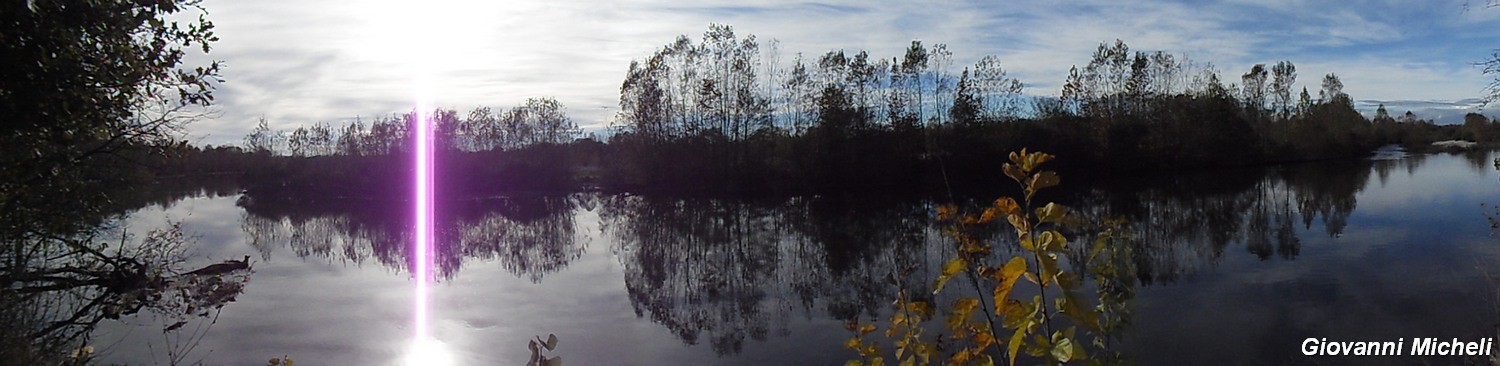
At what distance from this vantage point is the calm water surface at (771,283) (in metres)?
8.24

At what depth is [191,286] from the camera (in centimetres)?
1242

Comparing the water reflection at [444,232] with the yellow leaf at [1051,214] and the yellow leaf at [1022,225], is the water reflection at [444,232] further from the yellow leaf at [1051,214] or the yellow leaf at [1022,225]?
the yellow leaf at [1051,214]

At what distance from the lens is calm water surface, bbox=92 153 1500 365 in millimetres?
8242

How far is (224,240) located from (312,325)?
13.2 meters

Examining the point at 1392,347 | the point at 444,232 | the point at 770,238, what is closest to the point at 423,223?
the point at 444,232

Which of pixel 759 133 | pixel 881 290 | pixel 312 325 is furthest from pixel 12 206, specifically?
pixel 759 133

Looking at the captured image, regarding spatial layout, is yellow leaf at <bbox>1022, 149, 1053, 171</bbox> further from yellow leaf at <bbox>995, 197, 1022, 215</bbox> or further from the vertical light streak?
Result: the vertical light streak

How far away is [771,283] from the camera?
1207cm

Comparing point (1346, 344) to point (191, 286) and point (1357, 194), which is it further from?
point (1357, 194)

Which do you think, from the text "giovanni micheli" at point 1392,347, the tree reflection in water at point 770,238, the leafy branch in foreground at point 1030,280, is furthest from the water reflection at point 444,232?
the leafy branch in foreground at point 1030,280

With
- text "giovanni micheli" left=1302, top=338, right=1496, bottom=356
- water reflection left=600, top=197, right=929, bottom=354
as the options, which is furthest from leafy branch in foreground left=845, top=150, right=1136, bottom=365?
text "giovanni micheli" left=1302, top=338, right=1496, bottom=356

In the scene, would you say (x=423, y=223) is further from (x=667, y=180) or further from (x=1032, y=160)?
(x=1032, y=160)

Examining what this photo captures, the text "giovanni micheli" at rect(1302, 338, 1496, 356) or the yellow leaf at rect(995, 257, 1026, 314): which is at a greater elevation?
the yellow leaf at rect(995, 257, 1026, 314)

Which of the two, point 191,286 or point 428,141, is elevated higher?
point 428,141
